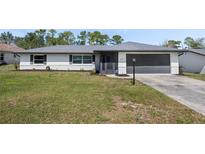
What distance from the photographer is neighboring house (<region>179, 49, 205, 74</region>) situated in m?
28.3

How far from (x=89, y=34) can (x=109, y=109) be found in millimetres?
51463

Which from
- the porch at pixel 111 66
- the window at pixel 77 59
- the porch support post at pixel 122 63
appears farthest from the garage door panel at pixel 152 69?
the window at pixel 77 59

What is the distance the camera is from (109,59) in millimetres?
24641

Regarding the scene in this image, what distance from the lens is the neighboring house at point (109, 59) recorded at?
21438mm

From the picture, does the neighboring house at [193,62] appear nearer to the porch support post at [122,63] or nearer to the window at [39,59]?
Result: the porch support post at [122,63]

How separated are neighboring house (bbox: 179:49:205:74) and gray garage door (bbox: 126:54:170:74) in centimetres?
705

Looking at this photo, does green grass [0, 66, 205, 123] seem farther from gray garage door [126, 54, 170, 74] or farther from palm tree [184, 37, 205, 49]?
palm tree [184, 37, 205, 49]

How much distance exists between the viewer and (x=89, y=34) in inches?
2264

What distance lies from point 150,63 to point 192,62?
8.90 metres

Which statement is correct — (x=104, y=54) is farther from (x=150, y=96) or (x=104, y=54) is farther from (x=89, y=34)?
(x=89, y=34)

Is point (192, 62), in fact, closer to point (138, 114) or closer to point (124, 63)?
point (124, 63)

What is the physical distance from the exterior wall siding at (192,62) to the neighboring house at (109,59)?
24.2 ft

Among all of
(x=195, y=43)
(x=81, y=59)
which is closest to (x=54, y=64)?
(x=81, y=59)
